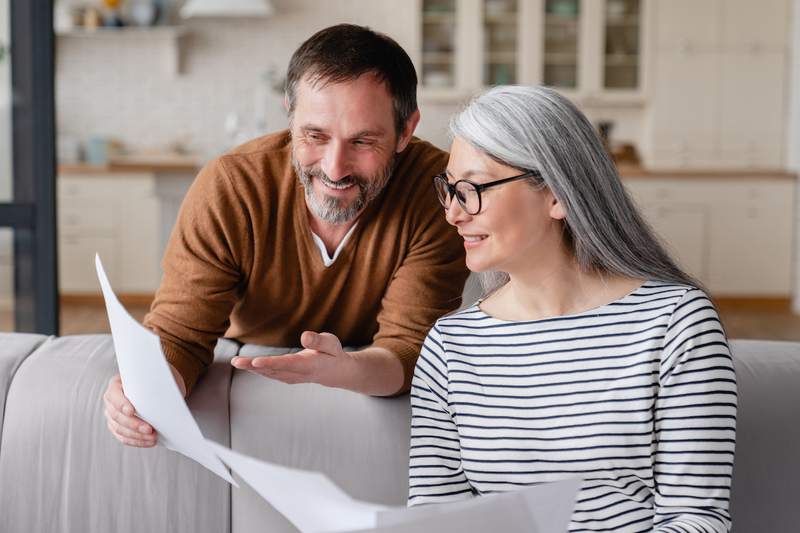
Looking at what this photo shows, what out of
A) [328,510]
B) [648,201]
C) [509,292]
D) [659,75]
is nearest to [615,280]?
[509,292]

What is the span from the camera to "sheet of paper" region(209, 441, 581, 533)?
42.3 inches

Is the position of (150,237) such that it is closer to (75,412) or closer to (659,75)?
(659,75)

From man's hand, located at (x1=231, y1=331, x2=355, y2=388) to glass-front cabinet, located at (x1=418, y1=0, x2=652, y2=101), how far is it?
18.6 ft

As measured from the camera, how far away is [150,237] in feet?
22.6

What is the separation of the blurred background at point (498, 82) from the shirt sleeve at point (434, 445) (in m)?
4.85

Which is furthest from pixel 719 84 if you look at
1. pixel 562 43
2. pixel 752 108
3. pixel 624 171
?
pixel 562 43

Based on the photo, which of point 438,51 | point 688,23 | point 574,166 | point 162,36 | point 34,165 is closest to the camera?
point 574,166

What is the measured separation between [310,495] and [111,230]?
6.05 meters

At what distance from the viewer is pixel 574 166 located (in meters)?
1.51

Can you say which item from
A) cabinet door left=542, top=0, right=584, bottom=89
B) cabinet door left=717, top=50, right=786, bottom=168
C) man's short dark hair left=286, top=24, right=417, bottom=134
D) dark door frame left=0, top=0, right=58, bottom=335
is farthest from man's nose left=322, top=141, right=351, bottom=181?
cabinet door left=717, top=50, right=786, bottom=168

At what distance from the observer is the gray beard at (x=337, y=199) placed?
1.82 meters

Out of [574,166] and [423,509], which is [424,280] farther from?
[423,509]

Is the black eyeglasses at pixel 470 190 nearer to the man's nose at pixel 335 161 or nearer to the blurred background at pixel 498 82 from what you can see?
the man's nose at pixel 335 161

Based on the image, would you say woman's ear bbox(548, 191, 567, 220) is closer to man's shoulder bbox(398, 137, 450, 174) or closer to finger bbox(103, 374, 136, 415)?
man's shoulder bbox(398, 137, 450, 174)
